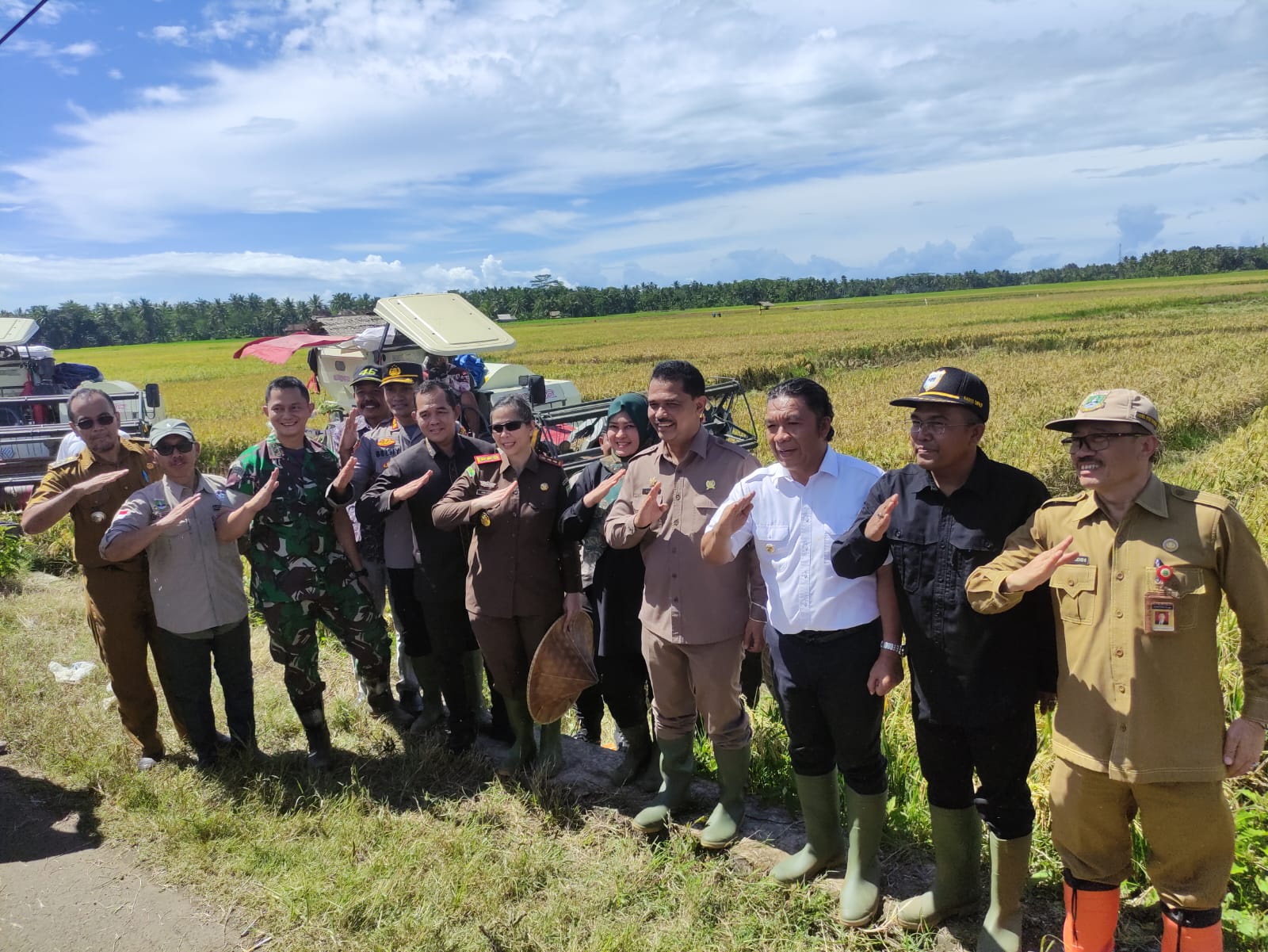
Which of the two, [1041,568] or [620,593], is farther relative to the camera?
[620,593]

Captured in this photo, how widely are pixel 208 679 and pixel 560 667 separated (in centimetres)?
203

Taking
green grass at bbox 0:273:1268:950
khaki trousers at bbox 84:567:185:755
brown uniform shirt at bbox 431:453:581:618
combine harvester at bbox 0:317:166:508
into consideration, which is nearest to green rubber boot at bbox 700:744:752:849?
green grass at bbox 0:273:1268:950

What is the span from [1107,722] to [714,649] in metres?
1.39

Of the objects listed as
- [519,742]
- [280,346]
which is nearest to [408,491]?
[519,742]

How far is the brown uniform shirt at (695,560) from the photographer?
10.7 feet

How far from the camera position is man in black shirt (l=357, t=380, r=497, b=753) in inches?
164

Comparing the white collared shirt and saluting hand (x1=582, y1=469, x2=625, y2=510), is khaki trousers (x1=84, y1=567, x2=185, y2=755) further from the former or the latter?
the white collared shirt

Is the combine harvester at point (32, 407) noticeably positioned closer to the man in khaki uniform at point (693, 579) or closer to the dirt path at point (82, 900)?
the dirt path at point (82, 900)

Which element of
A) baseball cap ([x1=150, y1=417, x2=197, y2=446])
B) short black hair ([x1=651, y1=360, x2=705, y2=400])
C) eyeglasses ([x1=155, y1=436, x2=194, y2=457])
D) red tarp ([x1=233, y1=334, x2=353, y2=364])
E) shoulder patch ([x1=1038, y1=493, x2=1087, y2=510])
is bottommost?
shoulder patch ([x1=1038, y1=493, x2=1087, y2=510])

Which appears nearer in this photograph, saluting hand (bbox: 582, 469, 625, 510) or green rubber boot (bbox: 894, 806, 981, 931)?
green rubber boot (bbox: 894, 806, 981, 931)

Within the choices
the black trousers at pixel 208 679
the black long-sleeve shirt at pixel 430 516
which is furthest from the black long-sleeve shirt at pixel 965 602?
the black trousers at pixel 208 679

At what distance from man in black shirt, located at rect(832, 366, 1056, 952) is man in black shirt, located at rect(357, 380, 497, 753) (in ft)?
7.05

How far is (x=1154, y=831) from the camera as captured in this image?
7.62 ft

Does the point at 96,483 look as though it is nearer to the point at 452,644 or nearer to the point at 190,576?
the point at 190,576
